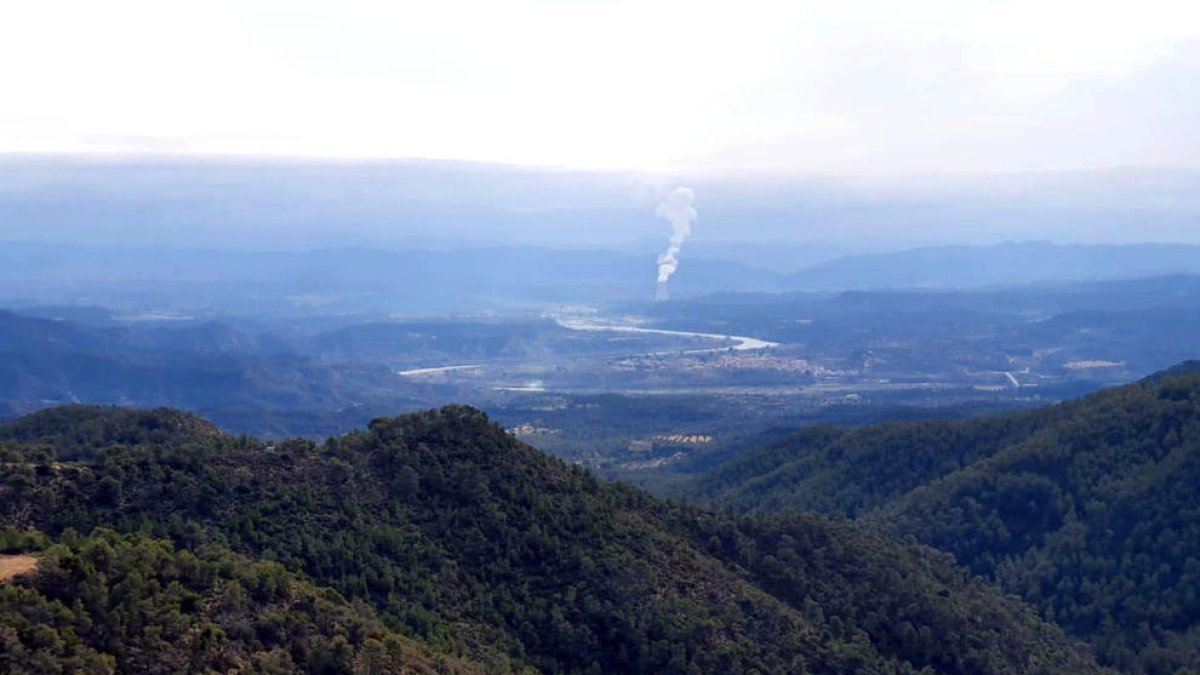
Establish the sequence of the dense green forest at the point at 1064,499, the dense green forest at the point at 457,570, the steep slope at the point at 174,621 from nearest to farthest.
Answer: the steep slope at the point at 174,621 < the dense green forest at the point at 457,570 < the dense green forest at the point at 1064,499

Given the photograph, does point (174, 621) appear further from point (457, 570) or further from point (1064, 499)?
point (1064, 499)

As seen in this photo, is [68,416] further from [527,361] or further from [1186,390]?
[527,361]

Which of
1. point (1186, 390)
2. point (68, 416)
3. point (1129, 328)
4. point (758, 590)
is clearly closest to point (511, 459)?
point (758, 590)

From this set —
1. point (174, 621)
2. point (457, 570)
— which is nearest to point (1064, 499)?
point (457, 570)

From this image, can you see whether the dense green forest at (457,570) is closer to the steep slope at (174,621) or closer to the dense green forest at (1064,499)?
the steep slope at (174,621)

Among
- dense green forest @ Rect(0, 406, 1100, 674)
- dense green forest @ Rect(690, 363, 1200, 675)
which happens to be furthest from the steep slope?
dense green forest @ Rect(690, 363, 1200, 675)

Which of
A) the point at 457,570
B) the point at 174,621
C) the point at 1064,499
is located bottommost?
the point at 1064,499

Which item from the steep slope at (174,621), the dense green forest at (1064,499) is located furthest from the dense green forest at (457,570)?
the dense green forest at (1064,499)
